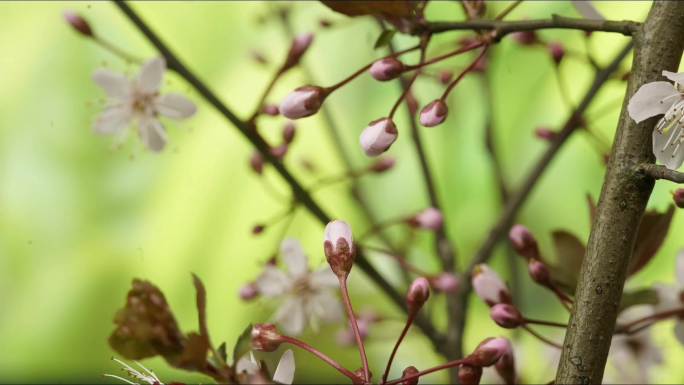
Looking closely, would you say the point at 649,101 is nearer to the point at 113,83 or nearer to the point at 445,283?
the point at 445,283

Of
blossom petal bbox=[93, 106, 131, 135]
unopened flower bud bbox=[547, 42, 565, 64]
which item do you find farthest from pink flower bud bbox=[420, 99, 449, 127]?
blossom petal bbox=[93, 106, 131, 135]

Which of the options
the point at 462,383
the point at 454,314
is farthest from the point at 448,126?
the point at 462,383

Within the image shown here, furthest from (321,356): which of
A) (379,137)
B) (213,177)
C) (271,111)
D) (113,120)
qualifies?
(213,177)

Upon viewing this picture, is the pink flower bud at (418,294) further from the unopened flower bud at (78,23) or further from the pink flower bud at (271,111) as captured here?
the unopened flower bud at (78,23)

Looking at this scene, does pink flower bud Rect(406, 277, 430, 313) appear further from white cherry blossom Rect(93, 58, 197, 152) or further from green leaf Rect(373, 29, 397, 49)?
white cherry blossom Rect(93, 58, 197, 152)

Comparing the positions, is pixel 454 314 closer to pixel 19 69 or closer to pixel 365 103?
pixel 365 103

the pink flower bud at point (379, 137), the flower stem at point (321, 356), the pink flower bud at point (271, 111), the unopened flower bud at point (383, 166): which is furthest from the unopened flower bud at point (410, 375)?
the unopened flower bud at point (383, 166)
